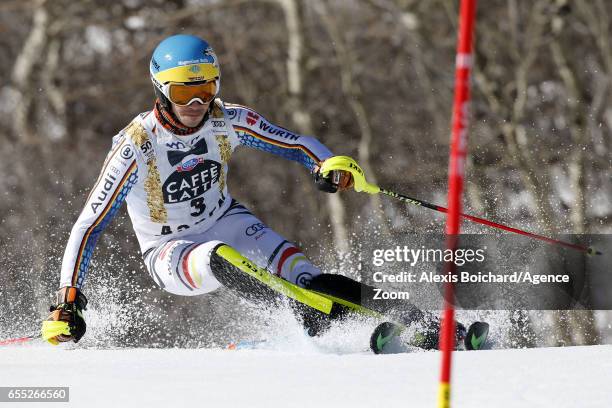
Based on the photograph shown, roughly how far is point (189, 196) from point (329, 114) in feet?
57.2

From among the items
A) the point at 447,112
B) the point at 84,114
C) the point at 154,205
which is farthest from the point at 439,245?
the point at 84,114

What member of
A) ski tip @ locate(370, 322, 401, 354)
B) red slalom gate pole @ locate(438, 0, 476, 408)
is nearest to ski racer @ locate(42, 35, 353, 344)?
ski tip @ locate(370, 322, 401, 354)

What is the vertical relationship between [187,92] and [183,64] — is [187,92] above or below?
below

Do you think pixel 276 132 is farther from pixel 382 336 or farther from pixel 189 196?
pixel 382 336

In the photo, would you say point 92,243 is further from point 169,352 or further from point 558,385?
point 558,385

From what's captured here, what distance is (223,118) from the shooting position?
6684 millimetres

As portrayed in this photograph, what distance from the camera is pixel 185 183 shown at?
6566 mm

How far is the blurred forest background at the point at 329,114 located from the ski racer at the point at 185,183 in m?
2.19

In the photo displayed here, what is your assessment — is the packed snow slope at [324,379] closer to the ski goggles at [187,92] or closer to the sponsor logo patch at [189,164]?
the sponsor logo patch at [189,164]

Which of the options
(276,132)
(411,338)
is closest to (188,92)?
(276,132)

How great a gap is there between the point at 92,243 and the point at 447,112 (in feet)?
43.7

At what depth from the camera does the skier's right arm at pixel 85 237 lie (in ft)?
18.6

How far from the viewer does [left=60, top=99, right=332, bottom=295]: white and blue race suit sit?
244 inches

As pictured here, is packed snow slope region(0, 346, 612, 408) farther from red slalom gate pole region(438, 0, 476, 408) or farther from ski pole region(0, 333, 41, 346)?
ski pole region(0, 333, 41, 346)
